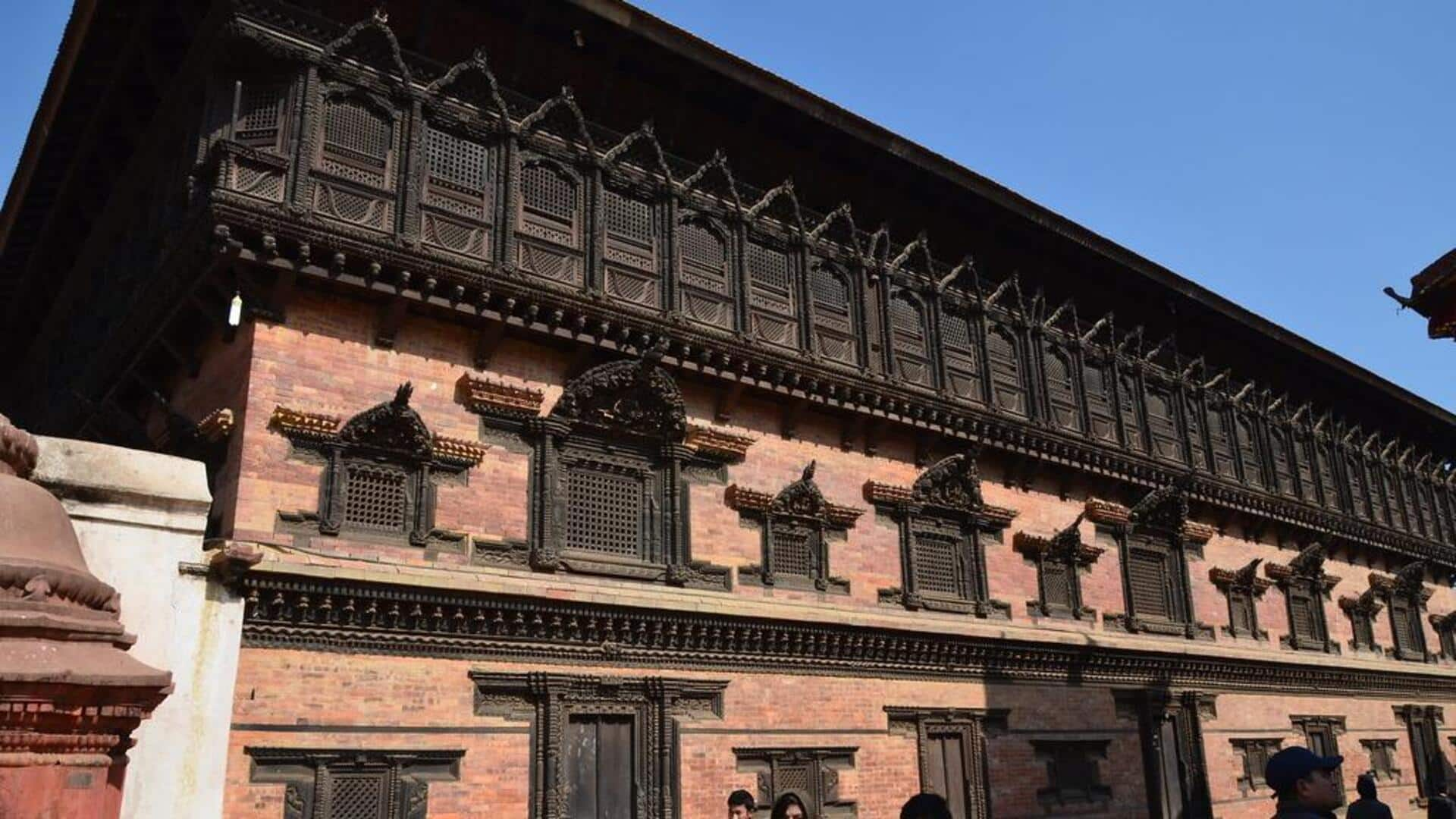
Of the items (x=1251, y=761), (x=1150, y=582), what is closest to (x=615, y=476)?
(x=1150, y=582)

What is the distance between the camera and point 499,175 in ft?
45.6

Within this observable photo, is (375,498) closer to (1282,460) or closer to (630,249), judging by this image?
(630,249)

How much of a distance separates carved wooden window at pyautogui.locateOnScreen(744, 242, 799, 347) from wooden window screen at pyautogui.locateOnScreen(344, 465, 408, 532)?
552 cm

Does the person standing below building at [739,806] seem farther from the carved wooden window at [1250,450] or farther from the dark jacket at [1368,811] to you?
the carved wooden window at [1250,450]

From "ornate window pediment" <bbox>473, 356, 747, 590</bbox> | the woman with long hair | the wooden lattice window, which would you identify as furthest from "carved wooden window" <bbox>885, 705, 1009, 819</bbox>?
the woman with long hair

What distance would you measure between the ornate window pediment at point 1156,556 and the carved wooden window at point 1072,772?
247cm

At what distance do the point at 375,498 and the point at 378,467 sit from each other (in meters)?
0.33

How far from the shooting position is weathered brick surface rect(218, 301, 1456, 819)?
1112 centimetres

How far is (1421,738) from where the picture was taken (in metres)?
26.1

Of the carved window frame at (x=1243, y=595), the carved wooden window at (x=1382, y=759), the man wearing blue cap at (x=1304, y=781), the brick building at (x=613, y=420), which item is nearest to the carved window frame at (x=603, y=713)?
the brick building at (x=613, y=420)

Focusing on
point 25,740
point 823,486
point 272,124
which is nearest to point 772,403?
point 823,486

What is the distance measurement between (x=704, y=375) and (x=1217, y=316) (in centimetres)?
1374

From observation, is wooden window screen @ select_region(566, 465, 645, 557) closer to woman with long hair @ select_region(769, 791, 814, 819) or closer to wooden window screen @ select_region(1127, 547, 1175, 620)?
woman with long hair @ select_region(769, 791, 814, 819)

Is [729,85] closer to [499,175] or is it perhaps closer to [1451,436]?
[499,175]
